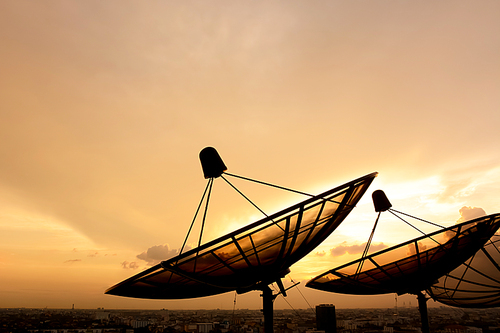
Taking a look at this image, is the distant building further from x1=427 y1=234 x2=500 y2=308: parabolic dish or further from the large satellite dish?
the large satellite dish

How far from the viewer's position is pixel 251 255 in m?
13.5

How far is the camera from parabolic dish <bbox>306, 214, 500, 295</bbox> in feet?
60.2

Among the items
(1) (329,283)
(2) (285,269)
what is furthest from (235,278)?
(1) (329,283)

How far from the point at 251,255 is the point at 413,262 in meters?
13.2

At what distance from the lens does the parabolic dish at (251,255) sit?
453 inches

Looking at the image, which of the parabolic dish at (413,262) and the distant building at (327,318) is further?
the distant building at (327,318)

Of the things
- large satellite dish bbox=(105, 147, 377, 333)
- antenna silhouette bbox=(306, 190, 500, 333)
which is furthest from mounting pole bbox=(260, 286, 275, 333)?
antenna silhouette bbox=(306, 190, 500, 333)

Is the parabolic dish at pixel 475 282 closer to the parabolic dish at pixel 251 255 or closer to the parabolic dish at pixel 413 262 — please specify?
the parabolic dish at pixel 413 262

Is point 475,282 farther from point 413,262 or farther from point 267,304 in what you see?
point 267,304

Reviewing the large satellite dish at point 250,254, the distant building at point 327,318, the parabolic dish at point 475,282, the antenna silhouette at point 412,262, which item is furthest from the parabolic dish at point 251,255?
the distant building at point 327,318

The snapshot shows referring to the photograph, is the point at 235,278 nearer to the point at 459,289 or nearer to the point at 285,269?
the point at 285,269

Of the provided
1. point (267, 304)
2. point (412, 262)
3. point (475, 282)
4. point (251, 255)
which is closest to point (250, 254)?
point (251, 255)

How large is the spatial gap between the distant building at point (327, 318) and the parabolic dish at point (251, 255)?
68.2m

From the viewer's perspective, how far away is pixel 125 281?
1241 cm
